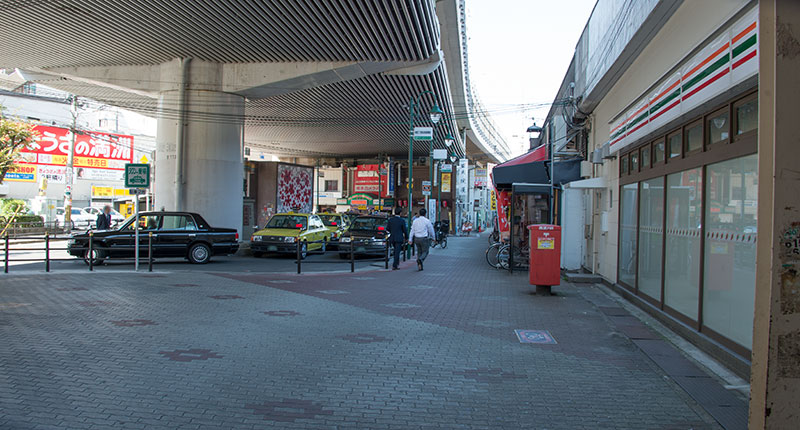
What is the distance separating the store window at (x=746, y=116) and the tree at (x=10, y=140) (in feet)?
82.8

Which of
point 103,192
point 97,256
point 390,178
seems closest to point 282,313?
point 97,256

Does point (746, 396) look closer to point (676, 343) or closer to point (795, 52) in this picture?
point (676, 343)

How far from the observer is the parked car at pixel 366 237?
1975 centimetres

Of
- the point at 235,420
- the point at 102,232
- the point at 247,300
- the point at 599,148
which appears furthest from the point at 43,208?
the point at 235,420

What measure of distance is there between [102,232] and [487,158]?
5906cm

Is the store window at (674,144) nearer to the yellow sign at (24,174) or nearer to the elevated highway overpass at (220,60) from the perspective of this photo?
the elevated highway overpass at (220,60)

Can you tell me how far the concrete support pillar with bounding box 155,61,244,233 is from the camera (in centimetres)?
2134

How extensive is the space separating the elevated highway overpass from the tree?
96.5 inches

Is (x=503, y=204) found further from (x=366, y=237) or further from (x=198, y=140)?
(x=198, y=140)

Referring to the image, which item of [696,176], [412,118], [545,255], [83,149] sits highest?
[83,149]

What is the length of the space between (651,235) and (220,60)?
692 inches

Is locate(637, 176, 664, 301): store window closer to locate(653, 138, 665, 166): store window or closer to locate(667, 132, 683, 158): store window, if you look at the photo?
locate(653, 138, 665, 166): store window

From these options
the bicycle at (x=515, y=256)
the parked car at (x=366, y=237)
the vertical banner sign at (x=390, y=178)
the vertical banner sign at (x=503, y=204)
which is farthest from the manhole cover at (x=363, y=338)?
the vertical banner sign at (x=390, y=178)

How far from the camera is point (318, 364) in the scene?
580 centimetres
